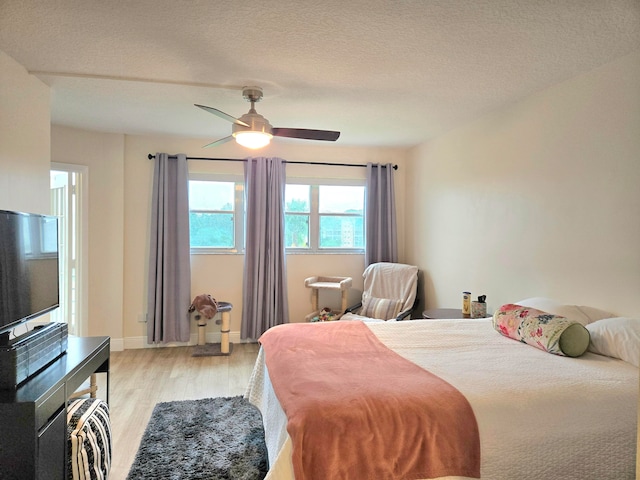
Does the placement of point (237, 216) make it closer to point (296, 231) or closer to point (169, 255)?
point (296, 231)

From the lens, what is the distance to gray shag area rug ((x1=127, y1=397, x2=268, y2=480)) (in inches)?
84.2

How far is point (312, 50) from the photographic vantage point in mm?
2271

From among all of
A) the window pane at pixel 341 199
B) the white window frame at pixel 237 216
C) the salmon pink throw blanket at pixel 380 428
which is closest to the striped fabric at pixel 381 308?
the window pane at pixel 341 199

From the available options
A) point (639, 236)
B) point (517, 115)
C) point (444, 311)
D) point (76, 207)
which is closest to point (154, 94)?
point (76, 207)

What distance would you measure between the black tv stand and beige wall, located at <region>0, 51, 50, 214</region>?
4.08ft

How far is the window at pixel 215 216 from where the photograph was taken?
463 centimetres

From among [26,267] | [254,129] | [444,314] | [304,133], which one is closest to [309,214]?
[304,133]

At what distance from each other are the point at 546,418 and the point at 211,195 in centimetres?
404

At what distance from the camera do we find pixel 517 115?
10.2 ft

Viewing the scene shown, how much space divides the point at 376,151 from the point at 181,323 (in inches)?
126

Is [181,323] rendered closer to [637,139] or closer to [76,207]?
[76,207]

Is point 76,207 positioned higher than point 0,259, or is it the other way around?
point 76,207

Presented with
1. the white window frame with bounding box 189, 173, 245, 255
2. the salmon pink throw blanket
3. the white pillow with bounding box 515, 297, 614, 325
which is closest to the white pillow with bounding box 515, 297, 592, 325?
the white pillow with bounding box 515, 297, 614, 325

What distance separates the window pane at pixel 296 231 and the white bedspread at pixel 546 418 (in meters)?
3.06
